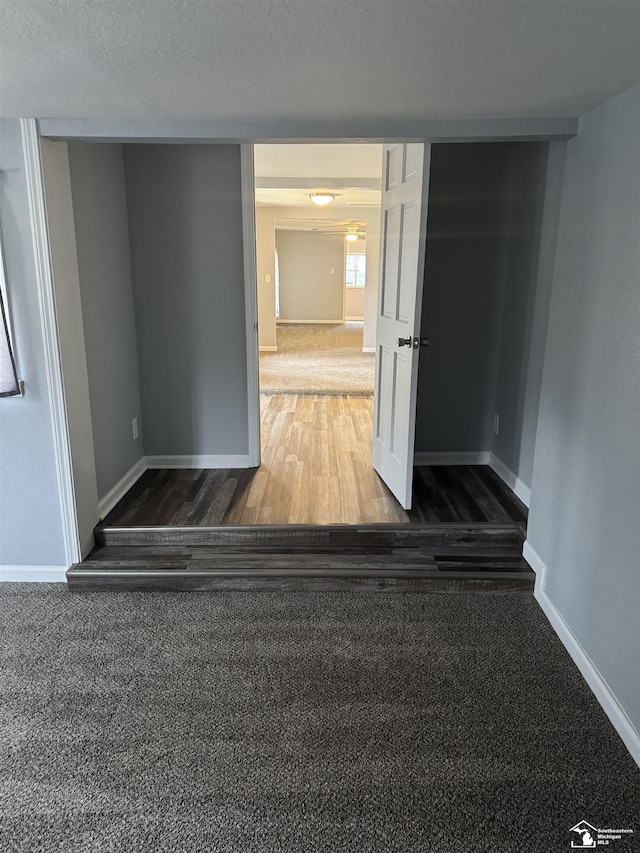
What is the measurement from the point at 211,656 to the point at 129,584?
739mm

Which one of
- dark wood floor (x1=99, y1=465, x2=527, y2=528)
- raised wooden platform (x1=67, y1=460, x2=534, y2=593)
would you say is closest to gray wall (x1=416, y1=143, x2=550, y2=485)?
dark wood floor (x1=99, y1=465, x2=527, y2=528)

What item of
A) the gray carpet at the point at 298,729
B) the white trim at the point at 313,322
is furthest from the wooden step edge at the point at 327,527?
the white trim at the point at 313,322

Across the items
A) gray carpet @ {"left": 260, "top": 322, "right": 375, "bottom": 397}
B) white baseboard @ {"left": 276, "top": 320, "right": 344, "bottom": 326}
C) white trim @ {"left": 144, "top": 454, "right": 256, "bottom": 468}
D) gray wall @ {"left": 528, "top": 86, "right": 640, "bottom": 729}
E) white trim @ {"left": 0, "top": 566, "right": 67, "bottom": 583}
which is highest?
gray wall @ {"left": 528, "top": 86, "right": 640, "bottom": 729}

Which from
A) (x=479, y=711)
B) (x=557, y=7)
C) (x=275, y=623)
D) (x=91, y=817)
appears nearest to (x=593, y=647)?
(x=479, y=711)

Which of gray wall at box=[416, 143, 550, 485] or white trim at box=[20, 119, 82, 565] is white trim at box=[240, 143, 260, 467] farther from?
white trim at box=[20, 119, 82, 565]

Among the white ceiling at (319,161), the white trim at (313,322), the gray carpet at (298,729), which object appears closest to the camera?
the gray carpet at (298,729)

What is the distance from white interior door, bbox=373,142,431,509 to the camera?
3.06 meters

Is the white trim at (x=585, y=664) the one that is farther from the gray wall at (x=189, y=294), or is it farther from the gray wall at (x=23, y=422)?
the gray wall at (x=23, y=422)

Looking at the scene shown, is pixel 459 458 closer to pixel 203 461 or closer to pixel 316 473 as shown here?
pixel 316 473

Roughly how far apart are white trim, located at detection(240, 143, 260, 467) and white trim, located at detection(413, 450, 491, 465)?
45.4 inches

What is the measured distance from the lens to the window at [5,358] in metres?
2.61

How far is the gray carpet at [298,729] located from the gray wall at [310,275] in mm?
12372

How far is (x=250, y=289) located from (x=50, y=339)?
4.75 feet

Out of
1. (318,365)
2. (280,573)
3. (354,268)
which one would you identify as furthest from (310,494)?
(354,268)
